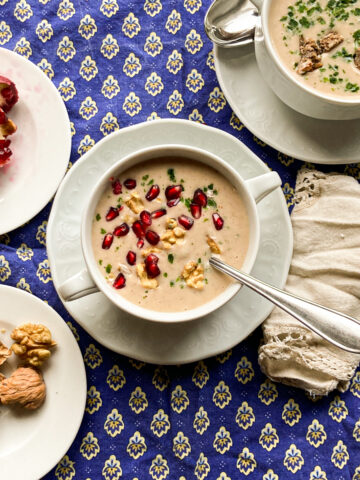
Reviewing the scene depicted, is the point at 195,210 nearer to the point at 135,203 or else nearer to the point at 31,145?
the point at 135,203

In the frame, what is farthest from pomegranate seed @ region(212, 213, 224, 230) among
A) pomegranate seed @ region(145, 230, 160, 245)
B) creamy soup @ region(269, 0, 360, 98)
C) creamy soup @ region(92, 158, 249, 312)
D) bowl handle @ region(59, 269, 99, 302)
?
creamy soup @ region(269, 0, 360, 98)

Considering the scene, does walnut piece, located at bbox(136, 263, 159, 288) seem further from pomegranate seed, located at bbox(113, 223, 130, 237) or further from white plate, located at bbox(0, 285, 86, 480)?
white plate, located at bbox(0, 285, 86, 480)

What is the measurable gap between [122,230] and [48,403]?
0.81 meters

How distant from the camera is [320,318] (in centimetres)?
179

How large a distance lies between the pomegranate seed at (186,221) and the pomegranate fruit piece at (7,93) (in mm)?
875

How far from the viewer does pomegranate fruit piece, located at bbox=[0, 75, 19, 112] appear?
2.19 m

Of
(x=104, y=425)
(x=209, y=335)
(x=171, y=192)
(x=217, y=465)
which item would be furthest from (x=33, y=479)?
(x=171, y=192)

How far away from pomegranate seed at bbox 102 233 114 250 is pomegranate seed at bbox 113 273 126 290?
0.35 feet

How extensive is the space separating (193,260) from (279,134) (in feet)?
2.04

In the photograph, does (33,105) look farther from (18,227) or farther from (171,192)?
(171,192)

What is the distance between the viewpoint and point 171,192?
1932 mm

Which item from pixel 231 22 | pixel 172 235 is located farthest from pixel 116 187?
pixel 231 22

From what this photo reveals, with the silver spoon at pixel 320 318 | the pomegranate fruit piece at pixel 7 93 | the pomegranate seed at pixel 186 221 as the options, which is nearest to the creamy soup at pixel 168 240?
the pomegranate seed at pixel 186 221

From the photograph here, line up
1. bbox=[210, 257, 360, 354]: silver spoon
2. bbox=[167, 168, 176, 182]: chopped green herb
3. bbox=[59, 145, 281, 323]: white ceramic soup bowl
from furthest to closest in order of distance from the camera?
bbox=[167, 168, 176, 182]: chopped green herb → bbox=[59, 145, 281, 323]: white ceramic soup bowl → bbox=[210, 257, 360, 354]: silver spoon
